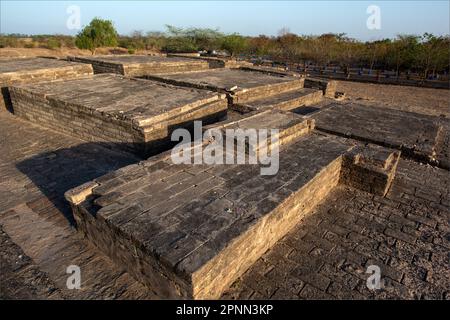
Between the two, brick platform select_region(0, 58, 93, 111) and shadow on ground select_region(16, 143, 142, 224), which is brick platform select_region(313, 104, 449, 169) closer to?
shadow on ground select_region(16, 143, 142, 224)

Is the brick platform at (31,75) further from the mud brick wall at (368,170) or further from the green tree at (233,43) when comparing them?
the green tree at (233,43)

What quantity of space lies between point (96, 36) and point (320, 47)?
856 inches

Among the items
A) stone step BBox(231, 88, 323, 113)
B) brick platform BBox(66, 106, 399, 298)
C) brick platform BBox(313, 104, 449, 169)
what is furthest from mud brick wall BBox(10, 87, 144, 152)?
brick platform BBox(313, 104, 449, 169)

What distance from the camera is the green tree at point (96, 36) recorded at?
29344 mm

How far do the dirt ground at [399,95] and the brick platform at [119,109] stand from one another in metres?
9.33

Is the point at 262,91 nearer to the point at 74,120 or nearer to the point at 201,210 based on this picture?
the point at 74,120

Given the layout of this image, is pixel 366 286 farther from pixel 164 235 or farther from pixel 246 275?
pixel 164 235

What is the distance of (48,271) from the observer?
3066mm

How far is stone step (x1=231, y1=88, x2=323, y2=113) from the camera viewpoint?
297 inches

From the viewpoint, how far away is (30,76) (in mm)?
8445

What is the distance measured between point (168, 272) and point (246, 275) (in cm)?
88

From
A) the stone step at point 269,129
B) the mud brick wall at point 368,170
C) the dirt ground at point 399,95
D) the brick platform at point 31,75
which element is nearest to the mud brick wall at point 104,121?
the brick platform at point 31,75

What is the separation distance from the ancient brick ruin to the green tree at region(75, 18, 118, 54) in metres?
23.0
